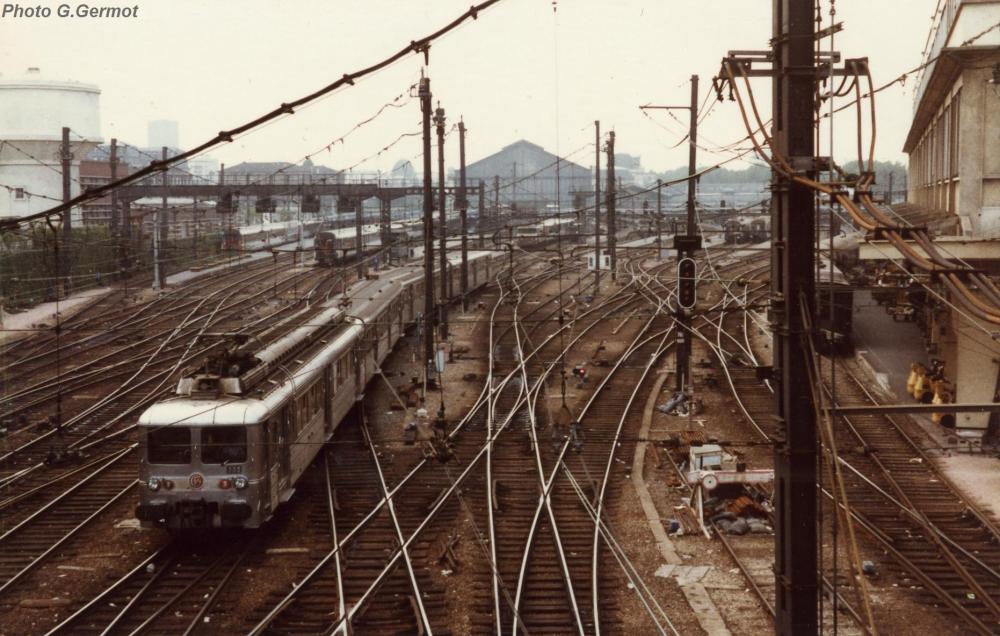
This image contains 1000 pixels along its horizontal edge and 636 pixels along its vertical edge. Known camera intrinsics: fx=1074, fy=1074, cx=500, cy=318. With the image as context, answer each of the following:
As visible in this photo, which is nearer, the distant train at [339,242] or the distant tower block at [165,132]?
the distant train at [339,242]

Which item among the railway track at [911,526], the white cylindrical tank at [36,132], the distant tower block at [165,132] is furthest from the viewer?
the distant tower block at [165,132]

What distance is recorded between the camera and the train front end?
1275 centimetres

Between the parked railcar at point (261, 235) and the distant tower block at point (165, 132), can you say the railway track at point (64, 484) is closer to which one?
the parked railcar at point (261, 235)

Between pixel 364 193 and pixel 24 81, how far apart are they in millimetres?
14331

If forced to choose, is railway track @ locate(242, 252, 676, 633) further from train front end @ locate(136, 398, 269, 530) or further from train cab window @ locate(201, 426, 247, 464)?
train cab window @ locate(201, 426, 247, 464)

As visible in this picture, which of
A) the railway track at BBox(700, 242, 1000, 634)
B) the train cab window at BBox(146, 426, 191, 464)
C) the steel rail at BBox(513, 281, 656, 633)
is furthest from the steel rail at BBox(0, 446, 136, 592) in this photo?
the railway track at BBox(700, 242, 1000, 634)

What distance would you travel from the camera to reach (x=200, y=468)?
1288cm

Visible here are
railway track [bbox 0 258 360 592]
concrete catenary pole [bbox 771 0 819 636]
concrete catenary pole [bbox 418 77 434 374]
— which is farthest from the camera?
concrete catenary pole [bbox 418 77 434 374]

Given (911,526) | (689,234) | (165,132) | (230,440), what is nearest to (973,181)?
(689,234)

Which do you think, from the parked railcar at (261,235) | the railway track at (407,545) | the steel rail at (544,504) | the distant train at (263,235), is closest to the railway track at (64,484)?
the railway track at (407,545)

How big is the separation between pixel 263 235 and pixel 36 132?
1460cm

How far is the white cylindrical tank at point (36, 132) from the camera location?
4150cm

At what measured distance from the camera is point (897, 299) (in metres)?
28.7

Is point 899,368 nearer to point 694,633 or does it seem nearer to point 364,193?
point 694,633
